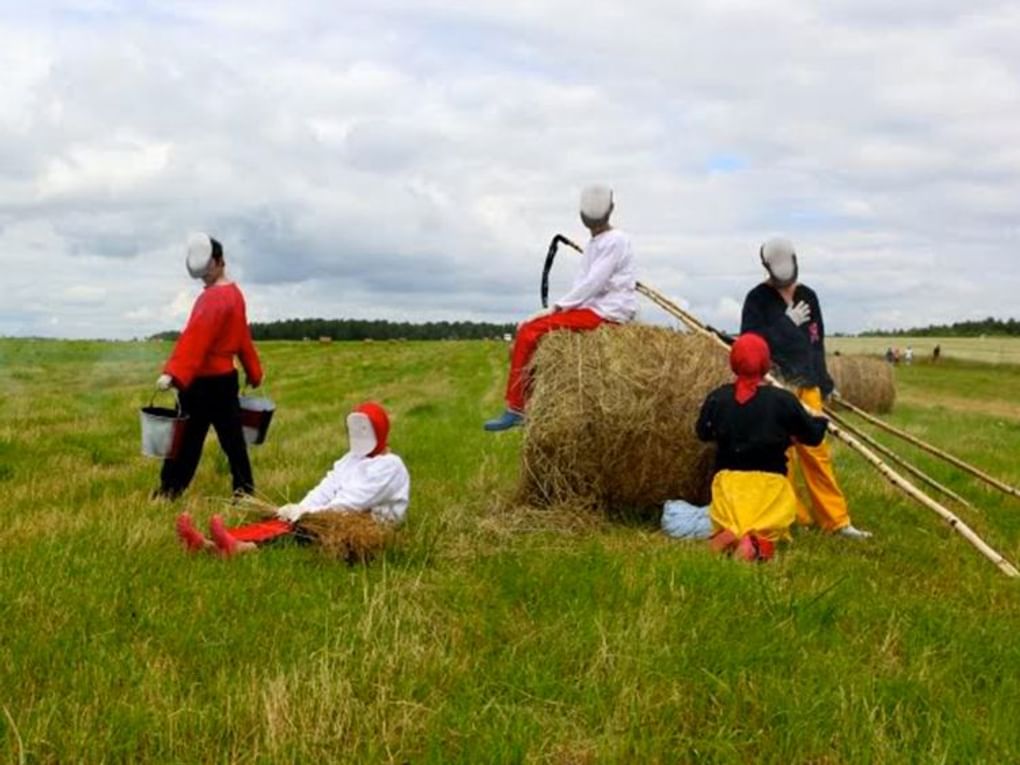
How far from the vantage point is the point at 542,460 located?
7.96 m

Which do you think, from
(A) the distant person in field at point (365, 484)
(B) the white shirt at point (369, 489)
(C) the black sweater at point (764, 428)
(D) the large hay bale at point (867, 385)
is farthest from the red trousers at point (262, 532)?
(D) the large hay bale at point (867, 385)

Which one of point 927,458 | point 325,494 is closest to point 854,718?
point 325,494

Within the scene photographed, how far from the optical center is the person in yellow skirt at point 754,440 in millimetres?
7105

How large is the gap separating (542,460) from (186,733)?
4.59 meters

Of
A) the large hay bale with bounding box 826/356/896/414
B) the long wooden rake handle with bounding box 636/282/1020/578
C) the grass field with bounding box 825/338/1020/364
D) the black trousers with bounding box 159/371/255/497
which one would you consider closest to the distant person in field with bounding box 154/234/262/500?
the black trousers with bounding box 159/371/255/497

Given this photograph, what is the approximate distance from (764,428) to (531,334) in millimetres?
2107

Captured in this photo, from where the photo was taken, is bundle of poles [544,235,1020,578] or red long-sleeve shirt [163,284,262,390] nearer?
bundle of poles [544,235,1020,578]

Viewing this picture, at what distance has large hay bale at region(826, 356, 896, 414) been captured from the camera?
28375 millimetres

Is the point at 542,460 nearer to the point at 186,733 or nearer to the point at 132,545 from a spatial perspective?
the point at 132,545

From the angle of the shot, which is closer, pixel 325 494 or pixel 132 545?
pixel 132 545

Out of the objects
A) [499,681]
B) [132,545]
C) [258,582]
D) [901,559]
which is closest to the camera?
[499,681]

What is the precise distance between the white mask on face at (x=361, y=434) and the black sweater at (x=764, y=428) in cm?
238

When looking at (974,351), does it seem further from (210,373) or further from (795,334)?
(210,373)

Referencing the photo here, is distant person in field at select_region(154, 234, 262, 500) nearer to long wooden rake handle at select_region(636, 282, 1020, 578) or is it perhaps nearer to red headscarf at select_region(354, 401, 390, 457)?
red headscarf at select_region(354, 401, 390, 457)
